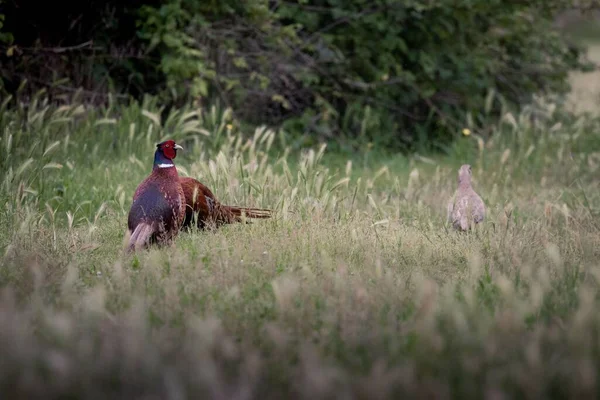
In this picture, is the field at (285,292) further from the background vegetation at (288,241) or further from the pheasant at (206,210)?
the pheasant at (206,210)

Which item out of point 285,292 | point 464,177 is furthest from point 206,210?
point 285,292

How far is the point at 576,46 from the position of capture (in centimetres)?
1172

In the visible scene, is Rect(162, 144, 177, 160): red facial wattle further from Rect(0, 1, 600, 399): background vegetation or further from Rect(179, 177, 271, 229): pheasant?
Rect(0, 1, 600, 399): background vegetation

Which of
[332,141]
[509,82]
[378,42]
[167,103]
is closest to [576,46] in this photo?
[509,82]

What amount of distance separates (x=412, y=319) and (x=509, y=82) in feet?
27.3

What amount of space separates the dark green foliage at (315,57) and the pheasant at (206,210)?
3056 mm

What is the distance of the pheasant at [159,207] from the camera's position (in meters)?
5.39

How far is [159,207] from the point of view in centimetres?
544

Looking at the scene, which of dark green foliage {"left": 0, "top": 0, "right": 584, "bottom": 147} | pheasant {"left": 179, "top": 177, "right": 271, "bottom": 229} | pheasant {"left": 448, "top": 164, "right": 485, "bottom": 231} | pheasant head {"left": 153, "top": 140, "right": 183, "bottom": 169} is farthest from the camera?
dark green foliage {"left": 0, "top": 0, "right": 584, "bottom": 147}

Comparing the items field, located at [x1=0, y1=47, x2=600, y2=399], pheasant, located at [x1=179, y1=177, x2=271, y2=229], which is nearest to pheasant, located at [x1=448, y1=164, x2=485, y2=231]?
field, located at [x1=0, y1=47, x2=600, y2=399]

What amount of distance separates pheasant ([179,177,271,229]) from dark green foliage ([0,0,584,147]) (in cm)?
306

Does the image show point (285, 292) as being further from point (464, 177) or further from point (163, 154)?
point (464, 177)

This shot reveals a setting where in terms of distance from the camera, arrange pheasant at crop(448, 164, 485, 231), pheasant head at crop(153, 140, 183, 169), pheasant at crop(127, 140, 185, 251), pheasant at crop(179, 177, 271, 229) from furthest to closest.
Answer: pheasant at crop(448, 164, 485, 231) → pheasant at crop(179, 177, 271, 229) → pheasant head at crop(153, 140, 183, 169) → pheasant at crop(127, 140, 185, 251)

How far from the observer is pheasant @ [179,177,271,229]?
19.0ft
